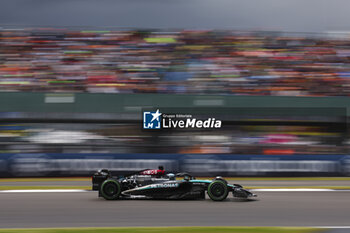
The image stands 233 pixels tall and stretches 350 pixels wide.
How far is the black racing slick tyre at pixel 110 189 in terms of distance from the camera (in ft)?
30.2

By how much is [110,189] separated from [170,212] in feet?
5.87

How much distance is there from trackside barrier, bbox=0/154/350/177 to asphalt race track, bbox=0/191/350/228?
4.75 m

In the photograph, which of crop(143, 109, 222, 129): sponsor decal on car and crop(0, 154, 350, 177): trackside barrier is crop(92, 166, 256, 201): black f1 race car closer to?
crop(0, 154, 350, 177): trackside barrier

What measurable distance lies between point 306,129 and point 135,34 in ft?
26.0

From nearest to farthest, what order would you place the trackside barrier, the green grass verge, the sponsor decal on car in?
the green grass verge
the trackside barrier
the sponsor decal on car

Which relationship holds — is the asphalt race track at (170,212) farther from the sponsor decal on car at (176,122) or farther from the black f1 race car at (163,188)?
the sponsor decal on car at (176,122)

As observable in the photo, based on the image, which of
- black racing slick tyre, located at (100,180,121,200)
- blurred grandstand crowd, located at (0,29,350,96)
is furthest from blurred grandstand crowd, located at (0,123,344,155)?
black racing slick tyre, located at (100,180,121,200)

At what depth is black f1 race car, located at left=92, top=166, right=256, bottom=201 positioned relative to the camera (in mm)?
8984

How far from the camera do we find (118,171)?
1491 cm

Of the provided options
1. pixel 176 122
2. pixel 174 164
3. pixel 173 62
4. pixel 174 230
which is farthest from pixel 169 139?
pixel 174 230

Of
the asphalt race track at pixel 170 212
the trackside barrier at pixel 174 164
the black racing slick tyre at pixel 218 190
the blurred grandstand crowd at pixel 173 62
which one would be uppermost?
the blurred grandstand crowd at pixel 173 62

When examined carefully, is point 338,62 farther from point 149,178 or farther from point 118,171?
point 149,178

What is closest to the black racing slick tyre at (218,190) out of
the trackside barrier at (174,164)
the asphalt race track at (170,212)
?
the asphalt race track at (170,212)

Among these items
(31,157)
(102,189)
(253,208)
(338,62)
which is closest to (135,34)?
(31,157)
